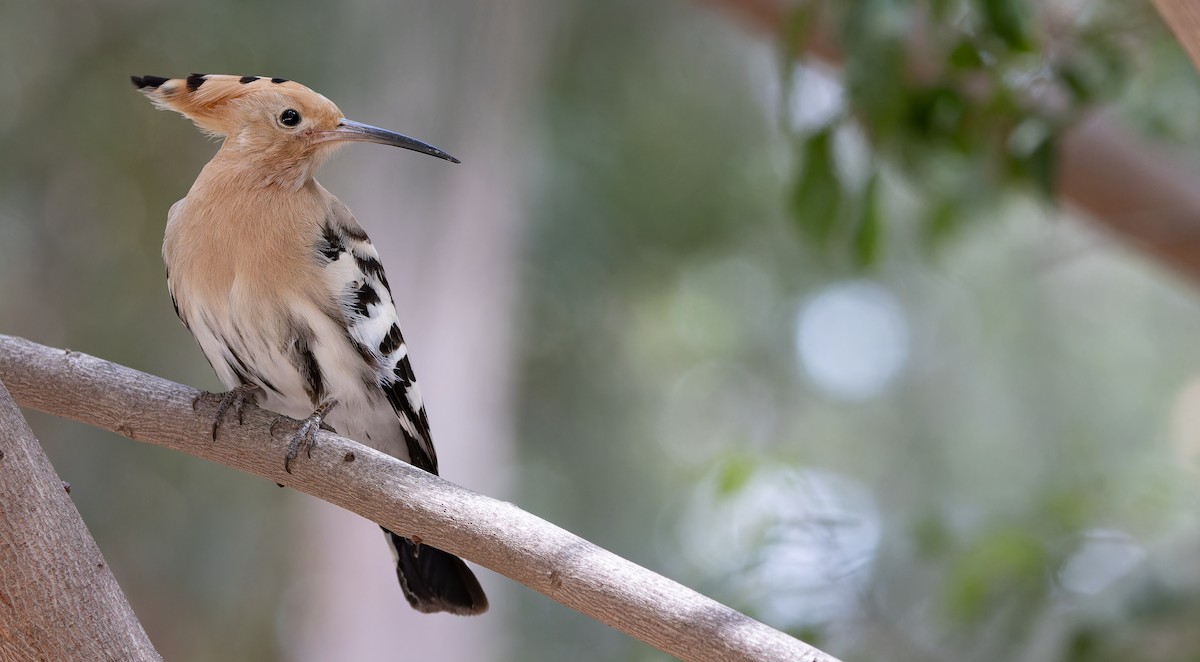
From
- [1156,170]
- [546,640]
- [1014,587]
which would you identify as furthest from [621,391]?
[1014,587]

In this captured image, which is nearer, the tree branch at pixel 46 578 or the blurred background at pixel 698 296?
the tree branch at pixel 46 578

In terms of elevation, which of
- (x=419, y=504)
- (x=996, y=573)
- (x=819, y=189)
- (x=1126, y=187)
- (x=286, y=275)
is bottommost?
(x=419, y=504)

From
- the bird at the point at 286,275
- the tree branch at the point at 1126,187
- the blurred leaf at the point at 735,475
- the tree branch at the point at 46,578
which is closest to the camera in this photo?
the tree branch at the point at 46,578

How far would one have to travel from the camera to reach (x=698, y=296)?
525 cm

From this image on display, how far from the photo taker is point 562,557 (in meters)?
1.05

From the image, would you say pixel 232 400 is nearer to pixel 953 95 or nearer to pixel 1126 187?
pixel 953 95

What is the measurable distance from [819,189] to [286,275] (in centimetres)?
81

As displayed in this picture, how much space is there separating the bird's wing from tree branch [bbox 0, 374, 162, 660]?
0.45 meters

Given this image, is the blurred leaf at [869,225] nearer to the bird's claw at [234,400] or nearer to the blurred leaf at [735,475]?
the blurred leaf at [735,475]

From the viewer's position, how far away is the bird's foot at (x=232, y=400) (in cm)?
127

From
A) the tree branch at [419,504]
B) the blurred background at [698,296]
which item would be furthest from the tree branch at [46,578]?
the blurred background at [698,296]

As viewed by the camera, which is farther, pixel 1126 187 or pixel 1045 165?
pixel 1126 187

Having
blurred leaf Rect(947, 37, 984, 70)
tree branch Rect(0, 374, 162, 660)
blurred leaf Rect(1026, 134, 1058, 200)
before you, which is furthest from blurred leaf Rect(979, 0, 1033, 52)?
tree branch Rect(0, 374, 162, 660)

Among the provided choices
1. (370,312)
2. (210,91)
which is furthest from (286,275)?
(210,91)
